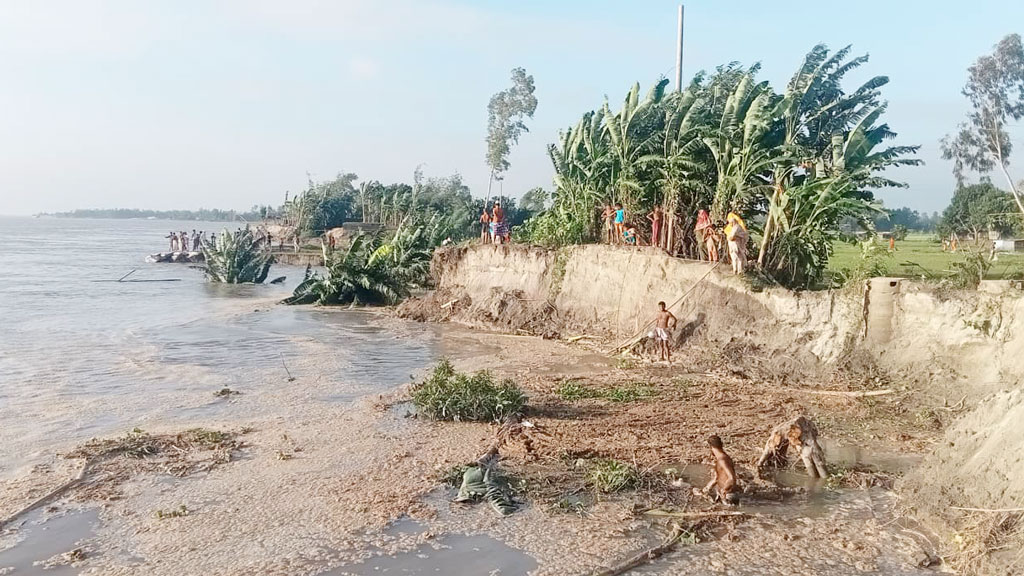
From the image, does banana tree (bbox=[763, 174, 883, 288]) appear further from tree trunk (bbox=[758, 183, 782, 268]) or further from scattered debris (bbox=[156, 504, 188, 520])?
scattered debris (bbox=[156, 504, 188, 520])

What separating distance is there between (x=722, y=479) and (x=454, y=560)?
2.67 metres

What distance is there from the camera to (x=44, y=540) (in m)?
6.45

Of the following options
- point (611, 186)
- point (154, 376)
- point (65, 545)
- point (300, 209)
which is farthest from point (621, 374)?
point (300, 209)

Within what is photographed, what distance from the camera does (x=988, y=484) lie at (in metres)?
6.38

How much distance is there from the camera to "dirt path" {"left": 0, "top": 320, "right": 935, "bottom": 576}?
612cm

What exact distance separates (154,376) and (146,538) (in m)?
8.01

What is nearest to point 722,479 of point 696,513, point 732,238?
point 696,513

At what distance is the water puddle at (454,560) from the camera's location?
5.90 m

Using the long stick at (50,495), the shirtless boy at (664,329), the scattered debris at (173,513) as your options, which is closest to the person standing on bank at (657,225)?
the shirtless boy at (664,329)

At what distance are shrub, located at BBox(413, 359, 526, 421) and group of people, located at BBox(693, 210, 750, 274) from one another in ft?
19.4

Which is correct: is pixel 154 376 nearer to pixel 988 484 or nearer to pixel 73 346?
pixel 73 346

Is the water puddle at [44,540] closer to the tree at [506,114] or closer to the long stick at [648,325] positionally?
the long stick at [648,325]

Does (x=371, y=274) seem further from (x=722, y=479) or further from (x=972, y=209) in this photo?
(x=972, y=209)

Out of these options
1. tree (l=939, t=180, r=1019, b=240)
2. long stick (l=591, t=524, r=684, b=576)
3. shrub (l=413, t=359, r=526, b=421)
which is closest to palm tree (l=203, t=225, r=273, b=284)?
shrub (l=413, t=359, r=526, b=421)
